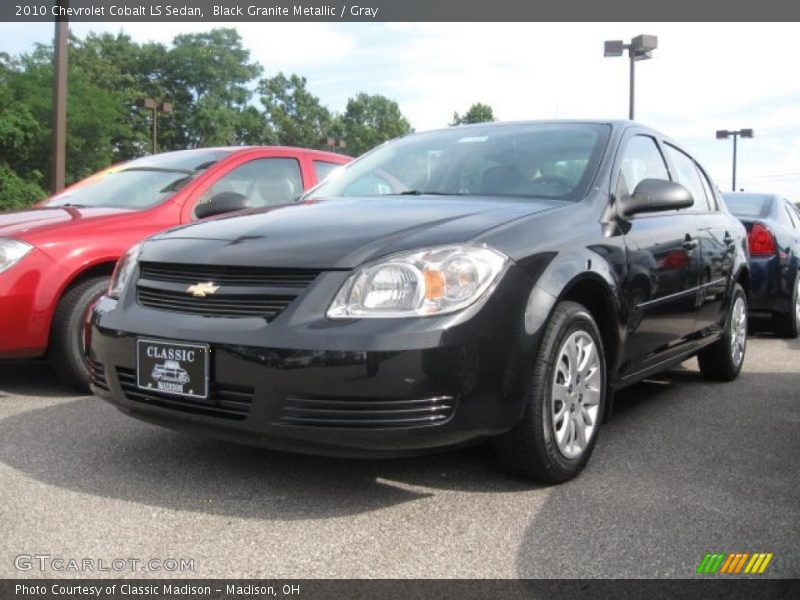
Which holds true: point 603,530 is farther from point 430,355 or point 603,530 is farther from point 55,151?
point 55,151

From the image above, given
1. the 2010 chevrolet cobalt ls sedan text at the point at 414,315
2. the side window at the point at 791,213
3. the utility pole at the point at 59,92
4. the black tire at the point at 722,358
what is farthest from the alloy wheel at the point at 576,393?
the utility pole at the point at 59,92

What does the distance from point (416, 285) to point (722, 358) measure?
3237mm

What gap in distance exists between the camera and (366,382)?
2561 millimetres

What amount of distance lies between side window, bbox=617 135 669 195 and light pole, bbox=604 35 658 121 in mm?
16548

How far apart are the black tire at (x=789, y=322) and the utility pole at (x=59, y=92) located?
866 cm

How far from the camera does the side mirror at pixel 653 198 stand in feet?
11.8

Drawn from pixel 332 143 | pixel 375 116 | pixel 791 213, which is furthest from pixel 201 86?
pixel 791 213

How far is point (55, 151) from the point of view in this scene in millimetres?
11000

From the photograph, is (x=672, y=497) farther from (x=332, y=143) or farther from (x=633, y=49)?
(x=332, y=143)

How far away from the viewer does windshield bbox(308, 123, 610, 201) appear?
3654mm

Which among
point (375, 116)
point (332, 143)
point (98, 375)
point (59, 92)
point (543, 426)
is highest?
point (375, 116)

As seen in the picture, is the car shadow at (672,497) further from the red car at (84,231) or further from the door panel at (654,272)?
the red car at (84,231)

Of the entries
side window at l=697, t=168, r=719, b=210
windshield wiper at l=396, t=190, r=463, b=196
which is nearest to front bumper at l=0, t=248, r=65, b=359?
windshield wiper at l=396, t=190, r=463, b=196

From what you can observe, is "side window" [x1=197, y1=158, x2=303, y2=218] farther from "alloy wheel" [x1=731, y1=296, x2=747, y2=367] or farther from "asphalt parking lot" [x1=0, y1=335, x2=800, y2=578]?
"alloy wheel" [x1=731, y1=296, x2=747, y2=367]
